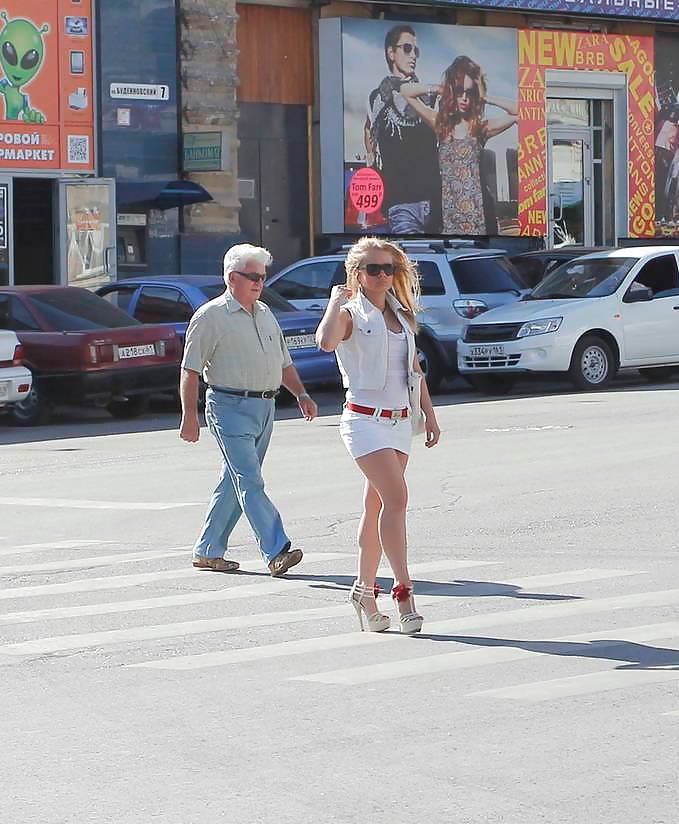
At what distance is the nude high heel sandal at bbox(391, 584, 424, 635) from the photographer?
27.6 feet

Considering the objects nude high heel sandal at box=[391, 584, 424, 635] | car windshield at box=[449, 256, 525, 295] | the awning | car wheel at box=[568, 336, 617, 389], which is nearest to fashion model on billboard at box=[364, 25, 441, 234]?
the awning

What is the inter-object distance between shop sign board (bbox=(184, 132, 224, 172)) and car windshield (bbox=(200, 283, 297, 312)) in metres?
7.75

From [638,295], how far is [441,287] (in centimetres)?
252

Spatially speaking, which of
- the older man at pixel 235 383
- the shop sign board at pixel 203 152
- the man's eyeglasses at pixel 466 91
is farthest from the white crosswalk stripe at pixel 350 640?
the man's eyeglasses at pixel 466 91

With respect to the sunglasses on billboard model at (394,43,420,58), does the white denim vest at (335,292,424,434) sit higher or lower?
lower

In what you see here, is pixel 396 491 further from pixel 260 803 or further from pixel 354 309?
pixel 260 803

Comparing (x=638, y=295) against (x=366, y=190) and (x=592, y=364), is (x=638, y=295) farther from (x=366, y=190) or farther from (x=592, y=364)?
(x=366, y=190)

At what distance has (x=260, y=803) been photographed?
5.57 meters

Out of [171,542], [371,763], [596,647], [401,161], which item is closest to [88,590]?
[171,542]

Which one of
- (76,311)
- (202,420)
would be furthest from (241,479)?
(76,311)

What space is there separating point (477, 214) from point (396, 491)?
26.7m

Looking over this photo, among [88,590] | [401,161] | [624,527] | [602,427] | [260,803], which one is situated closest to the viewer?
[260,803]

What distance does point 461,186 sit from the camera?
34.5 m

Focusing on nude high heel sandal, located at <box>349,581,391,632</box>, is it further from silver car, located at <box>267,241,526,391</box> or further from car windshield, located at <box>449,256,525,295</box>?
car windshield, located at <box>449,256,525,295</box>
